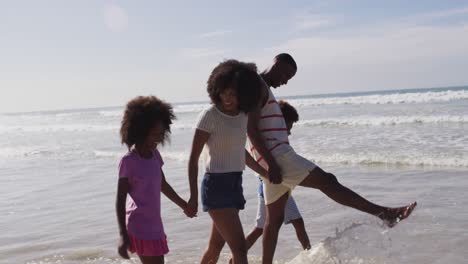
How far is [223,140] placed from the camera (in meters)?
3.52

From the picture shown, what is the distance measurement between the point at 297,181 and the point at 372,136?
37.9 ft

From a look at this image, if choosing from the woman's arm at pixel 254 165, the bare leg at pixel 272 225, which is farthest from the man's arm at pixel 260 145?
the bare leg at pixel 272 225

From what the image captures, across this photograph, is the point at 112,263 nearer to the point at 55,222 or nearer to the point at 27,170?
the point at 55,222

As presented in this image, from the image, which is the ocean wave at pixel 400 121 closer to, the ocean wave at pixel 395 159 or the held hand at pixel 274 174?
the ocean wave at pixel 395 159

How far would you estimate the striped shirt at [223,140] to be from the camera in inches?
138

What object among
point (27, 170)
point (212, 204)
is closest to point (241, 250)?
point (212, 204)

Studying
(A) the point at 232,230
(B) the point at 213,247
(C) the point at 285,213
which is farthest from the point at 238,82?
(C) the point at 285,213

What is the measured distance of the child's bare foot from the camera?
387 cm

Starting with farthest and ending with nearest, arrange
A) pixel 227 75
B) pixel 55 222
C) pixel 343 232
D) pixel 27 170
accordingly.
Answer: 1. pixel 27 170
2. pixel 55 222
3. pixel 343 232
4. pixel 227 75

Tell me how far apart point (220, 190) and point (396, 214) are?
1291 millimetres

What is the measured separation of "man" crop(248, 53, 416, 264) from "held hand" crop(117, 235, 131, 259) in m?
1.17

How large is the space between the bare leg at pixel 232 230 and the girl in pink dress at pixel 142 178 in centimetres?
47

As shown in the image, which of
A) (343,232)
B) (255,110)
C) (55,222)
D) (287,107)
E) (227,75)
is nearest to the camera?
(227,75)

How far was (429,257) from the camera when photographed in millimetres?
4836
